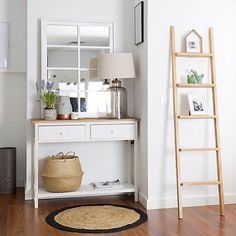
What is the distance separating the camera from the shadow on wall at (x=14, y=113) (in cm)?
462

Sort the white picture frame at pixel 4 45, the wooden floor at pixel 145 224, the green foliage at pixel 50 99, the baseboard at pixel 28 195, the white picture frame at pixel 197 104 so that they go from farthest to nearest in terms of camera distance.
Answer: the white picture frame at pixel 4 45 → the baseboard at pixel 28 195 → the green foliage at pixel 50 99 → the white picture frame at pixel 197 104 → the wooden floor at pixel 145 224

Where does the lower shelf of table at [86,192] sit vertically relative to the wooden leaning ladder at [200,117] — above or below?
below

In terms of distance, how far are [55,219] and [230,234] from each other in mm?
1525

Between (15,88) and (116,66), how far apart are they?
1502 millimetres

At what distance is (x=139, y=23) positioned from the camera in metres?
3.94

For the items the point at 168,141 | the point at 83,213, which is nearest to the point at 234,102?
the point at 168,141

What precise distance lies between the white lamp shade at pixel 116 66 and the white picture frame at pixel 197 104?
660 mm

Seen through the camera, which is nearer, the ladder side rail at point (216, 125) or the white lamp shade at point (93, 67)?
the ladder side rail at point (216, 125)

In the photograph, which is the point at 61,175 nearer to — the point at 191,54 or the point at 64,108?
the point at 64,108

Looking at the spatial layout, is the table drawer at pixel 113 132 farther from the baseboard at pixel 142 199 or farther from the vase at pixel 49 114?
the baseboard at pixel 142 199

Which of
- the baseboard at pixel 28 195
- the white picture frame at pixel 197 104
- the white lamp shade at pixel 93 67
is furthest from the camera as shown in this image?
the white lamp shade at pixel 93 67

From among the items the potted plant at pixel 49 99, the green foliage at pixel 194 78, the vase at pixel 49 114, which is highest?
the green foliage at pixel 194 78

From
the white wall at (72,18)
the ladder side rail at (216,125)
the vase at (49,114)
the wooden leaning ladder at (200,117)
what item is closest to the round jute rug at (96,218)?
the wooden leaning ladder at (200,117)

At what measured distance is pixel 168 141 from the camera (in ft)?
12.3
